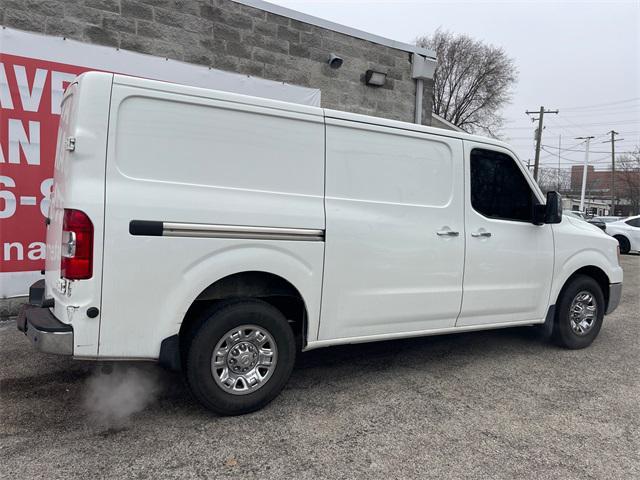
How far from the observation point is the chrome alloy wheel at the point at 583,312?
508 cm

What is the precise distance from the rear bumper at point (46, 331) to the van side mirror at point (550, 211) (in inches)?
160

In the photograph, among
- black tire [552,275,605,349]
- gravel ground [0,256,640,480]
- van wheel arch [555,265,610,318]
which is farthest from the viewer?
van wheel arch [555,265,610,318]

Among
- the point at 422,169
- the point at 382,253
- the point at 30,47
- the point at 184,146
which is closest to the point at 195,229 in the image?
the point at 184,146

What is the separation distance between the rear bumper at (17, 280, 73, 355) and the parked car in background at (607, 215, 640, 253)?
18257 millimetres

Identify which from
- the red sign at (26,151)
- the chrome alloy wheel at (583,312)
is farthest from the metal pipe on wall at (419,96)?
the red sign at (26,151)

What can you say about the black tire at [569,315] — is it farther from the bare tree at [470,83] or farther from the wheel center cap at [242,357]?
the bare tree at [470,83]

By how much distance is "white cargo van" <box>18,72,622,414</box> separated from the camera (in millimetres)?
2840

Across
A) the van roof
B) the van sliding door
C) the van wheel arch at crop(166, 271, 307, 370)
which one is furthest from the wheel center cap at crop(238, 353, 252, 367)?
the van roof

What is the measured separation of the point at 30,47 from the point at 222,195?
3.97 metres

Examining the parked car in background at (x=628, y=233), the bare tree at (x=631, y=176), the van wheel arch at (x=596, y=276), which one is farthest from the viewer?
the bare tree at (x=631, y=176)

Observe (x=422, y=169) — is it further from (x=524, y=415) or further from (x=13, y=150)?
(x=13, y=150)

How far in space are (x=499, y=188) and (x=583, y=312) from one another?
182 centimetres

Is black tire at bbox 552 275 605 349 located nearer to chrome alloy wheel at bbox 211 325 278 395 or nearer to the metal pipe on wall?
chrome alloy wheel at bbox 211 325 278 395

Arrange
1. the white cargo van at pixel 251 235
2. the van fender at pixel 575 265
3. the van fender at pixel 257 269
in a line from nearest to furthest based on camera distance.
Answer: the white cargo van at pixel 251 235
the van fender at pixel 257 269
the van fender at pixel 575 265
